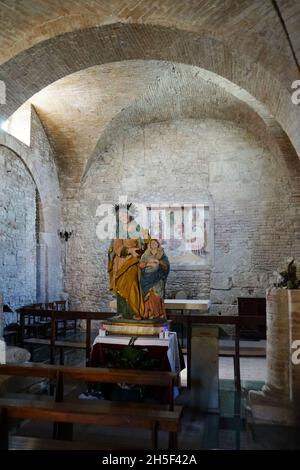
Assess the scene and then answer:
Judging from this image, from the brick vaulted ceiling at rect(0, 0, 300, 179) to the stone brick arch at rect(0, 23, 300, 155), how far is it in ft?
0.05

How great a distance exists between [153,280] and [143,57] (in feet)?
11.6

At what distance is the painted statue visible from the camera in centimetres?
557

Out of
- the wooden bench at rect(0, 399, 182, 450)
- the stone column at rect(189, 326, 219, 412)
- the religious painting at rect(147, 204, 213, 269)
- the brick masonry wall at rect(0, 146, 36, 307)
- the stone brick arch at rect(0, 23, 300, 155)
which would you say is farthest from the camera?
the religious painting at rect(147, 204, 213, 269)

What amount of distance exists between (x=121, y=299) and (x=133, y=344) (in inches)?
32.3

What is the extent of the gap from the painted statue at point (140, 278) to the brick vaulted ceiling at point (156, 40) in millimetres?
2473

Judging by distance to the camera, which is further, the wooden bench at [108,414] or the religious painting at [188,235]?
the religious painting at [188,235]

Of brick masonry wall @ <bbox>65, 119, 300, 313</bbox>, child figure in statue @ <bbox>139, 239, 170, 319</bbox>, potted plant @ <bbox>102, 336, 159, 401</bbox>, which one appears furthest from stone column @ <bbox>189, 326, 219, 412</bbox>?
brick masonry wall @ <bbox>65, 119, 300, 313</bbox>

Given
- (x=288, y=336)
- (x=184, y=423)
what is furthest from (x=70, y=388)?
(x=288, y=336)

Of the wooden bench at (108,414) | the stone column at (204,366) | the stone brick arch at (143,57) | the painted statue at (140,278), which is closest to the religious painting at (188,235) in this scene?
the stone brick arch at (143,57)

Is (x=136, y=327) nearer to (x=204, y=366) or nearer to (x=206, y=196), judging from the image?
(x=204, y=366)

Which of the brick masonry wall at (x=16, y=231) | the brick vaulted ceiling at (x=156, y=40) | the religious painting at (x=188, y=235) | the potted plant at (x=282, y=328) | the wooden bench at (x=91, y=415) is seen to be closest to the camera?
the wooden bench at (x=91, y=415)

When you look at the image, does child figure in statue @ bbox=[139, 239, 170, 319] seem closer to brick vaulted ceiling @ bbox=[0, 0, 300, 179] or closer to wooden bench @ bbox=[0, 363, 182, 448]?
wooden bench @ bbox=[0, 363, 182, 448]

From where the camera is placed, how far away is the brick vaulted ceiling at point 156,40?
497 cm

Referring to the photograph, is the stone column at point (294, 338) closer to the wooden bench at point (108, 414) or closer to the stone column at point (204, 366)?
the stone column at point (204, 366)
